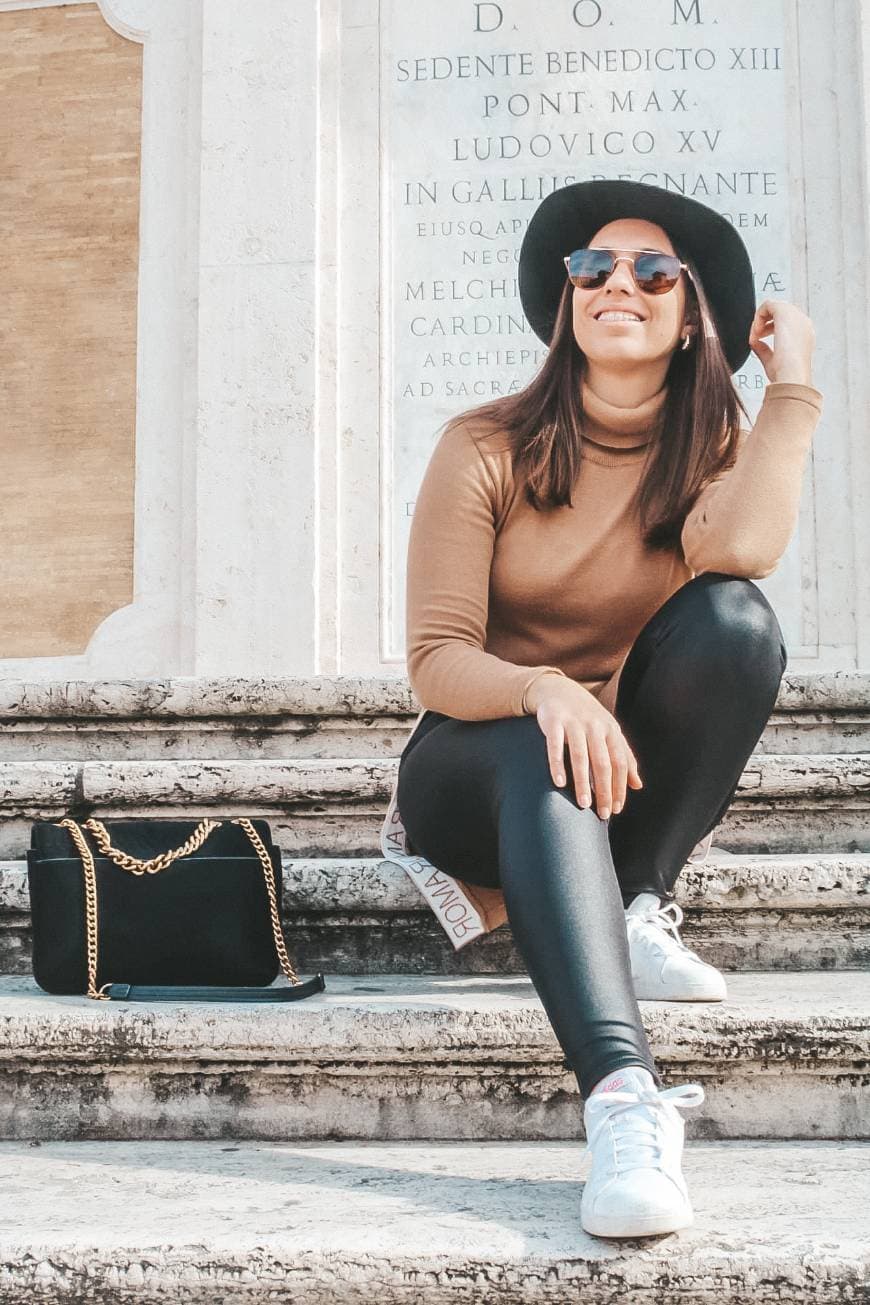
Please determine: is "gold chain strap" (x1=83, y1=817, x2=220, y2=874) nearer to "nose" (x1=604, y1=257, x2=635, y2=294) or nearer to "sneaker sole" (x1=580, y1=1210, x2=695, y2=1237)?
"sneaker sole" (x1=580, y1=1210, x2=695, y2=1237)

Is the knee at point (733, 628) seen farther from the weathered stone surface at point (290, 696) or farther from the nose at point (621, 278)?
the weathered stone surface at point (290, 696)

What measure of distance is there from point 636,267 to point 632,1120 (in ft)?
4.16

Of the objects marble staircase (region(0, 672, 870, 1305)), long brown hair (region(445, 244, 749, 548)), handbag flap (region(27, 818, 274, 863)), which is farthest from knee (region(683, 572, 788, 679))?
handbag flap (region(27, 818, 274, 863))

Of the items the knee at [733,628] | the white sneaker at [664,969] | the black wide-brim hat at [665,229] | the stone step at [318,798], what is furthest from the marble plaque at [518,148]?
the white sneaker at [664,969]

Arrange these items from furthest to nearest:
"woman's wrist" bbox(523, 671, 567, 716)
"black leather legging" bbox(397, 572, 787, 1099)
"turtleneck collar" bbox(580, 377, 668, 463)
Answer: "turtleneck collar" bbox(580, 377, 668, 463), "woman's wrist" bbox(523, 671, 567, 716), "black leather legging" bbox(397, 572, 787, 1099)

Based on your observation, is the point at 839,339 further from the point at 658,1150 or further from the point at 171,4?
the point at 658,1150

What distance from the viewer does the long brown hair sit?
6.76 feet

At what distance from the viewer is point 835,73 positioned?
16.2 ft

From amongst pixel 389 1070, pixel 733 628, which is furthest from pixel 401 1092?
pixel 733 628

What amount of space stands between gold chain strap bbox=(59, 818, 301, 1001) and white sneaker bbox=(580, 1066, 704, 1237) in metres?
0.69

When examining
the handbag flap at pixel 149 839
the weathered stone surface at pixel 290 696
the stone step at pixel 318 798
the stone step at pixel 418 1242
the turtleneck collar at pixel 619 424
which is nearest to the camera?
the stone step at pixel 418 1242

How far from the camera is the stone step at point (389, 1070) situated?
1681 mm

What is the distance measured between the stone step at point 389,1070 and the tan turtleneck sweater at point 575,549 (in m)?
0.43

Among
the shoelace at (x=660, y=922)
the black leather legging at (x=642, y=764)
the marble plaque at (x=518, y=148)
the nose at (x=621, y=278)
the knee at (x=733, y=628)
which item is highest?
the marble plaque at (x=518, y=148)
